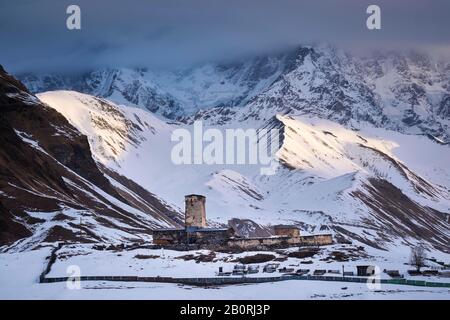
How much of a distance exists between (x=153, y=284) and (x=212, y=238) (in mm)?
39909

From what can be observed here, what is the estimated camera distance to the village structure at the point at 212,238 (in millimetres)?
133625

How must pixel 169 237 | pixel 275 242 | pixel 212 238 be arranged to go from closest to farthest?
pixel 275 242, pixel 212 238, pixel 169 237

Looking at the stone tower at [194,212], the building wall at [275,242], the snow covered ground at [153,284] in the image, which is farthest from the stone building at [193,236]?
the snow covered ground at [153,284]

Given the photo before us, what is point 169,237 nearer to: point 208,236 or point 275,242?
point 208,236

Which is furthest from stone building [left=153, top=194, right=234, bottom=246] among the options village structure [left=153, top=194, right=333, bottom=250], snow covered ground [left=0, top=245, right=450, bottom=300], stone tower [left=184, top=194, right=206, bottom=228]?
snow covered ground [left=0, top=245, right=450, bottom=300]

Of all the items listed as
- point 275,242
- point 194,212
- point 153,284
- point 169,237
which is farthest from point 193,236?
point 153,284

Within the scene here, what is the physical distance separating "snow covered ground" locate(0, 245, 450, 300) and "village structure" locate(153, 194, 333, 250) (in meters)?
10.5

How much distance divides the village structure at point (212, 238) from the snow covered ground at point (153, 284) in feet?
34.5

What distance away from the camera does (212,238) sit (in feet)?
457

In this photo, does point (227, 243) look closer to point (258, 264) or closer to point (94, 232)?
point (258, 264)

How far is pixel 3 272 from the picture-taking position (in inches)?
4318

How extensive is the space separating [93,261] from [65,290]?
22945mm

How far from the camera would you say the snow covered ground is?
3472 inches

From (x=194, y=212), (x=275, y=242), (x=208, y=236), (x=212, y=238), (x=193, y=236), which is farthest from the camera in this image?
(x=194, y=212)
